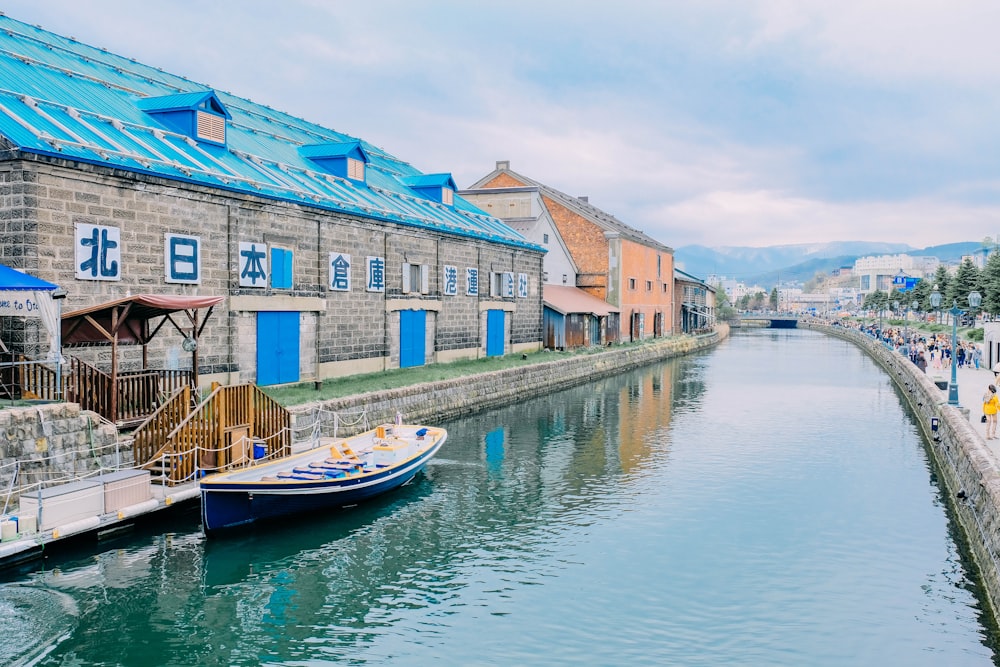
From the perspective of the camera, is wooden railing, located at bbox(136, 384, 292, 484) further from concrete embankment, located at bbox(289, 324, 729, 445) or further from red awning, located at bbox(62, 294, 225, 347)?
concrete embankment, located at bbox(289, 324, 729, 445)

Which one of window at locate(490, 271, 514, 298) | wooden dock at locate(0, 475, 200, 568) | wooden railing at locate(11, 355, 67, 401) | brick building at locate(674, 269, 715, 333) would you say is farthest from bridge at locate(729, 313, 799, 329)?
wooden dock at locate(0, 475, 200, 568)

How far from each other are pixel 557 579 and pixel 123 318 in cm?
1145

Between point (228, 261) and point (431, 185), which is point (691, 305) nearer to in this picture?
point (431, 185)

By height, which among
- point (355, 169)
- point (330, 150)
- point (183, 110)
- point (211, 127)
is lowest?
point (211, 127)

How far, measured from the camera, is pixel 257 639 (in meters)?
12.6

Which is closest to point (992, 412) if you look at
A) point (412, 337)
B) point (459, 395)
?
point (459, 395)

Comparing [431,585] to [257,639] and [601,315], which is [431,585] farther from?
[601,315]

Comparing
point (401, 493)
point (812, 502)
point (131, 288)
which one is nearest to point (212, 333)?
point (131, 288)

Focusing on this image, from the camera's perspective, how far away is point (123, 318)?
743 inches

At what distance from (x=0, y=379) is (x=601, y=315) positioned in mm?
44749

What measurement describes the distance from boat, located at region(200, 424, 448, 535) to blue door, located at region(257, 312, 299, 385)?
646 centimetres

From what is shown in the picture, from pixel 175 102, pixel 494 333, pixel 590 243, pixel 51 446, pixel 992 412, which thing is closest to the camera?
pixel 51 446

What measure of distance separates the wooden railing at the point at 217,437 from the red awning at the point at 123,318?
8.19 ft

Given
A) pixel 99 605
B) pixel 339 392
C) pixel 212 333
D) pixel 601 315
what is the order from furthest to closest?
pixel 601 315, pixel 339 392, pixel 212 333, pixel 99 605
